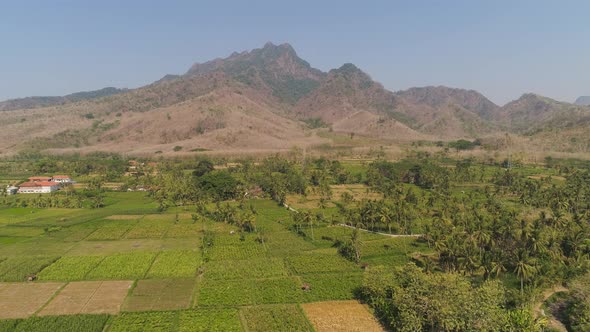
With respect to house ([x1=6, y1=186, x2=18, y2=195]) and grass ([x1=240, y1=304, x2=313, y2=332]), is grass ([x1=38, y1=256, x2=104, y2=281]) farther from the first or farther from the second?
house ([x1=6, y1=186, x2=18, y2=195])

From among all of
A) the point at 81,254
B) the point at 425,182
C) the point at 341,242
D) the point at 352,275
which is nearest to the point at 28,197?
the point at 81,254

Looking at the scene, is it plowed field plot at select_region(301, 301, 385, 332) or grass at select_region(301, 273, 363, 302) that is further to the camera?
grass at select_region(301, 273, 363, 302)

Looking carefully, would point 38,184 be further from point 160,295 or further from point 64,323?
point 64,323

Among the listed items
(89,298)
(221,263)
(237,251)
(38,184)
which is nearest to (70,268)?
(89,298)

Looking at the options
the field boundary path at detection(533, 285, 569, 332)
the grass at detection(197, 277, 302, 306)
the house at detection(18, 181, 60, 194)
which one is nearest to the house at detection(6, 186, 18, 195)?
the house at detection(18, 181, 60, 194)

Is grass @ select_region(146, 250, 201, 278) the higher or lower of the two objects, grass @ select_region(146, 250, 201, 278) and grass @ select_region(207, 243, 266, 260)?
the lower

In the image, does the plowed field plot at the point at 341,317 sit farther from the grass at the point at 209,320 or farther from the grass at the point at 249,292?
the grass at the point at 209,320

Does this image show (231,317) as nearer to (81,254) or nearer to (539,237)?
(81,254)

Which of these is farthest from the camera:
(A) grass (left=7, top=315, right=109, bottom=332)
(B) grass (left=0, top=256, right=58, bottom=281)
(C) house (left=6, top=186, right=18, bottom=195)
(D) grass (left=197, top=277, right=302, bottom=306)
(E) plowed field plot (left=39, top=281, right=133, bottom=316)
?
(C) house (left=6, top=186, right=18, bottom=195)
